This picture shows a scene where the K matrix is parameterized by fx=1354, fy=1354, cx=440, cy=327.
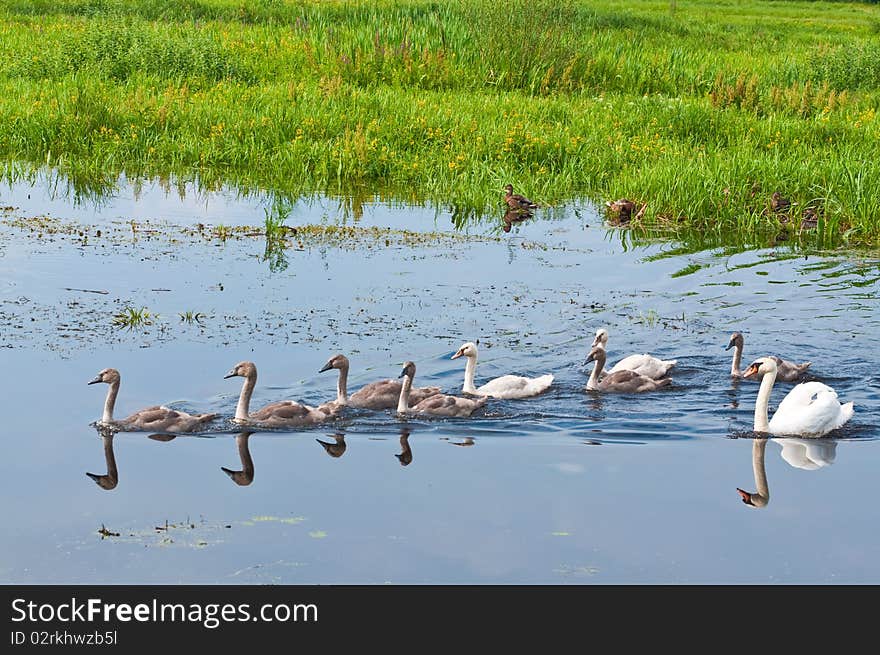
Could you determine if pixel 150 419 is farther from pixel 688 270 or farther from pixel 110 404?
pixel 688 270

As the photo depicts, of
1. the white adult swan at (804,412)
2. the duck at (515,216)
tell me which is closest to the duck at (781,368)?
the white adult swan at (804,412)

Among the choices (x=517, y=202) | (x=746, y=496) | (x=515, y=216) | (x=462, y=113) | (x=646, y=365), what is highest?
(x=746, y=496)

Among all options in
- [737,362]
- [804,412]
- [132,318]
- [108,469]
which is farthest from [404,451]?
[132,318]

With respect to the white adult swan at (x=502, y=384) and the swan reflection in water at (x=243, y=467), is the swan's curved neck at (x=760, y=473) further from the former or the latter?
the swan reflection in water at (x=243, y=467)

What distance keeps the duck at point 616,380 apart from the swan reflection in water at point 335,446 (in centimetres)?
264

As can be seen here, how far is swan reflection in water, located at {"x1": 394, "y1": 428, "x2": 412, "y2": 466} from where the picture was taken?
1010cm

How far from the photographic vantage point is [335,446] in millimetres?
10531

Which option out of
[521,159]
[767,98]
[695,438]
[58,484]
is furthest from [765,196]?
[58,484]

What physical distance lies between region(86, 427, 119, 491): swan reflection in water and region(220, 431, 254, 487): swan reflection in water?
774 mm

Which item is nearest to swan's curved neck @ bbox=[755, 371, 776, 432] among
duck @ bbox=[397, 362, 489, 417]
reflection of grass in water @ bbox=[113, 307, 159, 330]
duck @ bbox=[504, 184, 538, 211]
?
duck @ bbox=[397, 362, 489, 417]

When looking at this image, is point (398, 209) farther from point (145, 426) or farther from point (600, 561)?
point (600, 561)

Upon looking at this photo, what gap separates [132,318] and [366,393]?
9.92 feet

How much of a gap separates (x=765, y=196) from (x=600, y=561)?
40.5 feet

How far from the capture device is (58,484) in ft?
30.3
